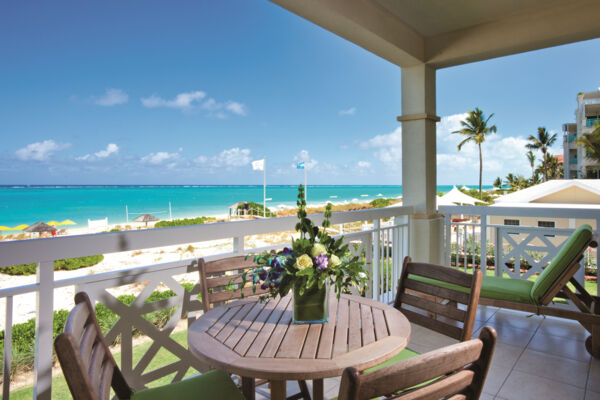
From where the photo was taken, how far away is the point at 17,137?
32.4 meters

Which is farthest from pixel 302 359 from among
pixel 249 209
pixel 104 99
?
pixel 104 99

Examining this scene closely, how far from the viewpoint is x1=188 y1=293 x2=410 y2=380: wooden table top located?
3.50 feet

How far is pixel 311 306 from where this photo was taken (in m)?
1.39

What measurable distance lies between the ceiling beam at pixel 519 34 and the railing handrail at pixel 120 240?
2568 mm

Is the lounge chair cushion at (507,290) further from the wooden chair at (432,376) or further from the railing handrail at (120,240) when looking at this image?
the wooden chair at (432,376)

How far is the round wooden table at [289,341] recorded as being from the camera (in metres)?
1.07

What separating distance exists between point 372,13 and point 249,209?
1118 inches

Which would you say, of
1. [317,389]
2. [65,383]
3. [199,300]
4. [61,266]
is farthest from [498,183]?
[317,389]

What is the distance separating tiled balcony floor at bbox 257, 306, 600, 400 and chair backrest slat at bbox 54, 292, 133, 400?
1218mm

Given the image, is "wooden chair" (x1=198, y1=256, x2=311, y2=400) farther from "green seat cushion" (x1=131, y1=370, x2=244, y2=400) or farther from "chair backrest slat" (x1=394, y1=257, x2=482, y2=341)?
"chair backrest slat" (x1=394, y1=257, x2=482, y2=341)

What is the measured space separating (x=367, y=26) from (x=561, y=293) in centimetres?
266

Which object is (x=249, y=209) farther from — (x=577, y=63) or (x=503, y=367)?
(x=577, y=63)

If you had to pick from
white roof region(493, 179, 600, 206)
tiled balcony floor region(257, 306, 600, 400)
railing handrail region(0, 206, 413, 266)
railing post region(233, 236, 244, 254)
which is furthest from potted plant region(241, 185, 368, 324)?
white roof region(493, 179, 600, 206)

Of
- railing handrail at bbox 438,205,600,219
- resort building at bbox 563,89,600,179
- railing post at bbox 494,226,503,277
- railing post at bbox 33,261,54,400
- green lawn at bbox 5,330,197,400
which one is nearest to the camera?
railing post at bbox 33,261,54,400
